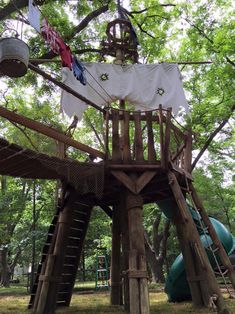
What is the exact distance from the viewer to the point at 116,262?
30.7 feet

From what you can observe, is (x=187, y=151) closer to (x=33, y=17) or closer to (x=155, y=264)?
(x=33, y=17)

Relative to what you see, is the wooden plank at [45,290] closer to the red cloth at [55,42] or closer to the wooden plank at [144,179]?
the wooden plank at [144,179]

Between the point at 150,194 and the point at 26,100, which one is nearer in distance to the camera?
the point at 150,194

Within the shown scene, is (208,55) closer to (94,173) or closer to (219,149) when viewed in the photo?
(219,149)

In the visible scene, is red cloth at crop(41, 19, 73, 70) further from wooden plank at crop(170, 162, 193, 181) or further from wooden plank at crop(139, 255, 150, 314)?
wooden plank at crop(139, 255, 150, 314)

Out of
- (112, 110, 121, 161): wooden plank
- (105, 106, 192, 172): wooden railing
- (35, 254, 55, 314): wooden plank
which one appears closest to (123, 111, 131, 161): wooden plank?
(105, 106, 192, 172): wooden railing

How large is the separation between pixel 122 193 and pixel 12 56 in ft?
15.6

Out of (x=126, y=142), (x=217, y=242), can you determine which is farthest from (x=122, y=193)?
(x=217, y=242)

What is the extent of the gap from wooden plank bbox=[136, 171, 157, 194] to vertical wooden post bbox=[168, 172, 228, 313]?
424mm

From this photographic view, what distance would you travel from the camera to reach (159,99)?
988 cm

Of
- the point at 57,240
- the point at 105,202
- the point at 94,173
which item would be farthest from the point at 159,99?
the point at 57,240

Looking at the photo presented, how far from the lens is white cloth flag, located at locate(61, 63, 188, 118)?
9664 millimetres

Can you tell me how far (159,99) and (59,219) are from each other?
14.4 feet

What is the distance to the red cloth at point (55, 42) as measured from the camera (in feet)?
17.4
